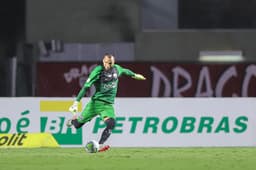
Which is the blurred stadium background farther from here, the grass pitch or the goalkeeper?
the goalkeeper

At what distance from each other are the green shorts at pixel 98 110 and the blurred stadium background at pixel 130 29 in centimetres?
1525

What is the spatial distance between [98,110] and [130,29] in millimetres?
16522

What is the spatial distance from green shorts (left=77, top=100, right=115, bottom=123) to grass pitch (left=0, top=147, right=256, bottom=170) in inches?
29.0

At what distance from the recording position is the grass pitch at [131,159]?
15438 mm

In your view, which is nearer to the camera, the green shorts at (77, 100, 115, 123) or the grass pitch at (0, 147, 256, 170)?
the grass pitch at (0, 147, 256, 170)

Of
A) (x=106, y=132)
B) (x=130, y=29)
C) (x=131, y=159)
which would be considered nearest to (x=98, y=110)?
(x=106, y=132)

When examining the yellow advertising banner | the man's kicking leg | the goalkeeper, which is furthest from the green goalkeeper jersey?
the yellow advertising banner

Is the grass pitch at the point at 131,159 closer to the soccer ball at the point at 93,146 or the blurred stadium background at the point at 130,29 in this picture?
the soccer ball at the point at 93,146

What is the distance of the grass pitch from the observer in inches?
608

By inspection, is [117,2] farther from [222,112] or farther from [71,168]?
[71,168]

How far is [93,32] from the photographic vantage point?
35.6m

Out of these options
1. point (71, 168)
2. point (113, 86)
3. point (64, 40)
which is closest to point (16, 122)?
point (113, 86)

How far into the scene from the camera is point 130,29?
35438 mm

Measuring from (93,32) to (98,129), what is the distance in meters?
13.8
